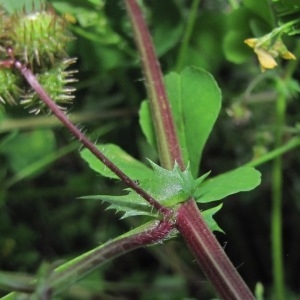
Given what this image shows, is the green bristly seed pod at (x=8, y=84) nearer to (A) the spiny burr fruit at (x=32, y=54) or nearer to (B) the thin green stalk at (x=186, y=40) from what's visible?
(A) the spiny burr fruit at (x=32, y=54)

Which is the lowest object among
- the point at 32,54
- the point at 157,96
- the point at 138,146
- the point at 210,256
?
the point at 138,146

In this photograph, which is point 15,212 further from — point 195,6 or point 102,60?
point 195,6

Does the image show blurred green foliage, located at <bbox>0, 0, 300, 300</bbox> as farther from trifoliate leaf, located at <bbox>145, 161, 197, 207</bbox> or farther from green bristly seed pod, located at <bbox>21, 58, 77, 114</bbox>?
trifoliate leaf, located at <bbox>145, 161, 197, 207</bbox>

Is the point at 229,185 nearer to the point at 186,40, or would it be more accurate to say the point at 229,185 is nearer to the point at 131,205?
the point at 131,205

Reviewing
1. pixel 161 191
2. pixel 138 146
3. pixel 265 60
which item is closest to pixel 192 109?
pixel 265 60

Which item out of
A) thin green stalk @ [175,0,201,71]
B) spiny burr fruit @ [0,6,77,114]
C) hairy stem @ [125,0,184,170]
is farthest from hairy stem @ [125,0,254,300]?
thin green stalk @ [175,0,201,71]

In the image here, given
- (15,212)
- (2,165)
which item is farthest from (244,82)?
(15,212)
